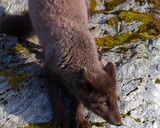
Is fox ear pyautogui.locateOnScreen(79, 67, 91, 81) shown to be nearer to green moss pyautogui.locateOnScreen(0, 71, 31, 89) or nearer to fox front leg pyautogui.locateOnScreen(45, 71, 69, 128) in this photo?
fox front leg pyautogui.locateOnScreen(45, 71, 69, 128)

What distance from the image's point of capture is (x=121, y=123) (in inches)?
163

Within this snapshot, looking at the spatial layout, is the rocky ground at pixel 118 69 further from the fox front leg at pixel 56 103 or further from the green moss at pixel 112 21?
the fox front leg at pixel 56 103

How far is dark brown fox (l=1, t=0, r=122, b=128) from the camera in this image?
13.9 feet

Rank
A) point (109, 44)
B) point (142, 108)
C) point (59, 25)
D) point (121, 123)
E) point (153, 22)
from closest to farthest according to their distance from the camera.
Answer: point (121, 123), point (142, 108), point (59, 25), point (109, 44), point (153, 22)

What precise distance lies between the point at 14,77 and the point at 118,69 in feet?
10.3

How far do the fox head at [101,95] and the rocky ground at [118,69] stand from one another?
30 centimetres

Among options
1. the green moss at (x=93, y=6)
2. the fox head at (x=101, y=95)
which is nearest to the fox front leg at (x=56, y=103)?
the fox head at (x=101, y=95)

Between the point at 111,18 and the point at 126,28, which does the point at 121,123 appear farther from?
the point at 111,18

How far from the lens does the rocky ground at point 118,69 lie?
4.50m

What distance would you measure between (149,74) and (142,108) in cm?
112

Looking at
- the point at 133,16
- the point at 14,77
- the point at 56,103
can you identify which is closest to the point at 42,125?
the point at 56,103

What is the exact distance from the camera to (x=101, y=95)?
4.21m

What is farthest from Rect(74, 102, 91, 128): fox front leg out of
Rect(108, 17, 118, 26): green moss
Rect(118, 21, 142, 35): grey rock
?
Rect(108, 17, 118, 26): green moss

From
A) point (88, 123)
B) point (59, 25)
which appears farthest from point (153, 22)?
point (88, 123)
